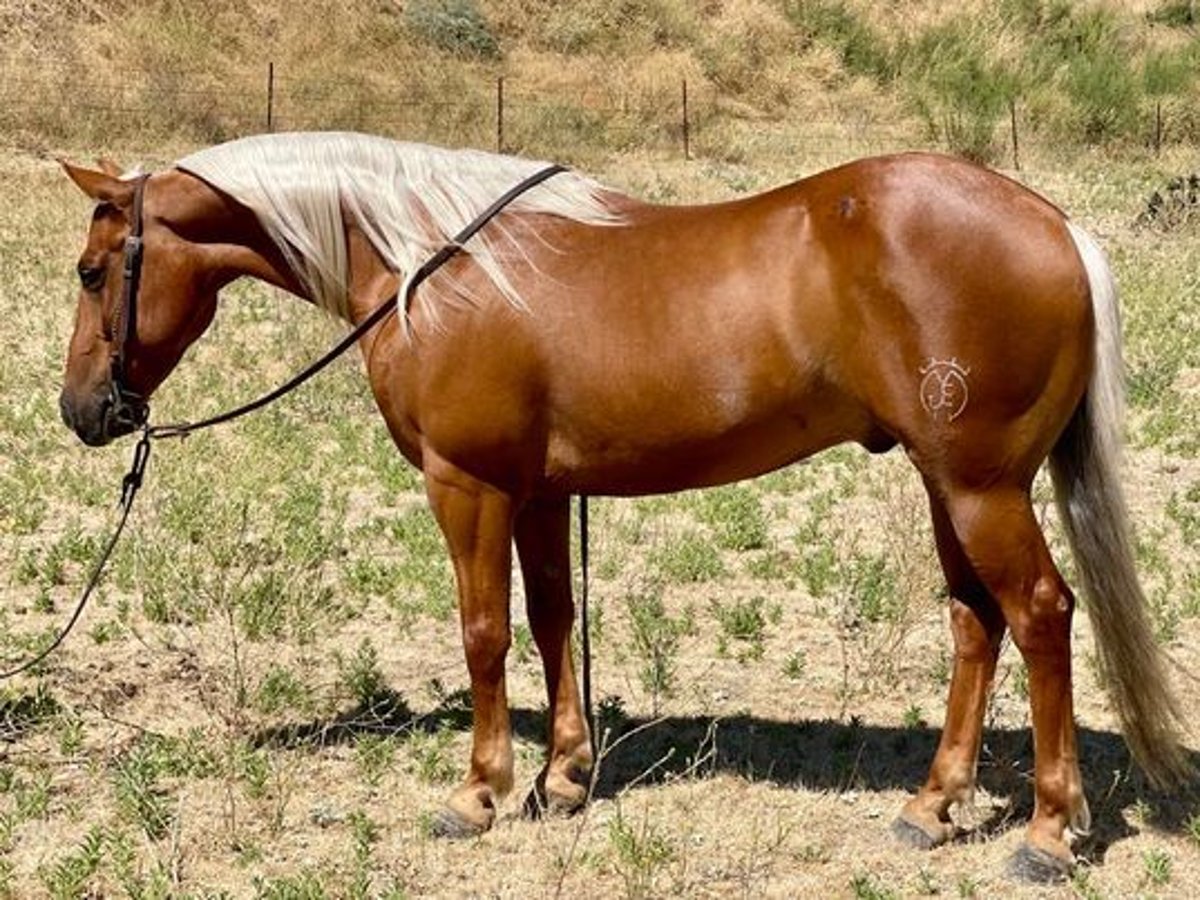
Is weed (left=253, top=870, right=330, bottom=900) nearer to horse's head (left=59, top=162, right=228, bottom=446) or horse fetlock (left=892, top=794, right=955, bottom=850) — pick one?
horse's head (left=59, top=162, right=228, bottom=446)

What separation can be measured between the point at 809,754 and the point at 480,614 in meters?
1.34

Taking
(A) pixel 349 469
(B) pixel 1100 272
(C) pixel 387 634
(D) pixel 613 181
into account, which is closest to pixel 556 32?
(D) pixel 613 181

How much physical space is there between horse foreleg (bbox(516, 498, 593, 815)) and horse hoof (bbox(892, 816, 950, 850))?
3.18ft

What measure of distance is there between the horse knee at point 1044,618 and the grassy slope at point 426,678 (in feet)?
2.17

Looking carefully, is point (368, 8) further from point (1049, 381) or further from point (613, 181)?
point (1049, 381)

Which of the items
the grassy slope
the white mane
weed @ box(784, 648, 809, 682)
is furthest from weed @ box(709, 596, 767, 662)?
the white mane

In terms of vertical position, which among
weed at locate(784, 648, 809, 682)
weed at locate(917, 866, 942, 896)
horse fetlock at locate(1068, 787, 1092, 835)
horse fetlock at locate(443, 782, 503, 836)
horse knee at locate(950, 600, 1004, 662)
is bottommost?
horse fetlock at locate(443, 782, 503, 836)

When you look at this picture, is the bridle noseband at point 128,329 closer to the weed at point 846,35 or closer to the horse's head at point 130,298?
the horse's head at point 130,298

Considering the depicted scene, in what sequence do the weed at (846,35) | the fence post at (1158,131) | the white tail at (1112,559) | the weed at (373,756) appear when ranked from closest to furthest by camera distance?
the white tail at (1112,559) → the weed at (373,756) → the fence post at (1158,131) → the weed at (846,35)

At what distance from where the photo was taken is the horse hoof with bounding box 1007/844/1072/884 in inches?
156

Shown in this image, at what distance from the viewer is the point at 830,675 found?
5.49 meters

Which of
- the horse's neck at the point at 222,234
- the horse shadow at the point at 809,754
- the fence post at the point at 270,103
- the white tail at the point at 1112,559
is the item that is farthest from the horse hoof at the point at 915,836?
the fence post at the point at 270,103

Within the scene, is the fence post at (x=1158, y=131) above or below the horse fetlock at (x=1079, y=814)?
above

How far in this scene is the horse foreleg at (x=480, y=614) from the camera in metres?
4.17
